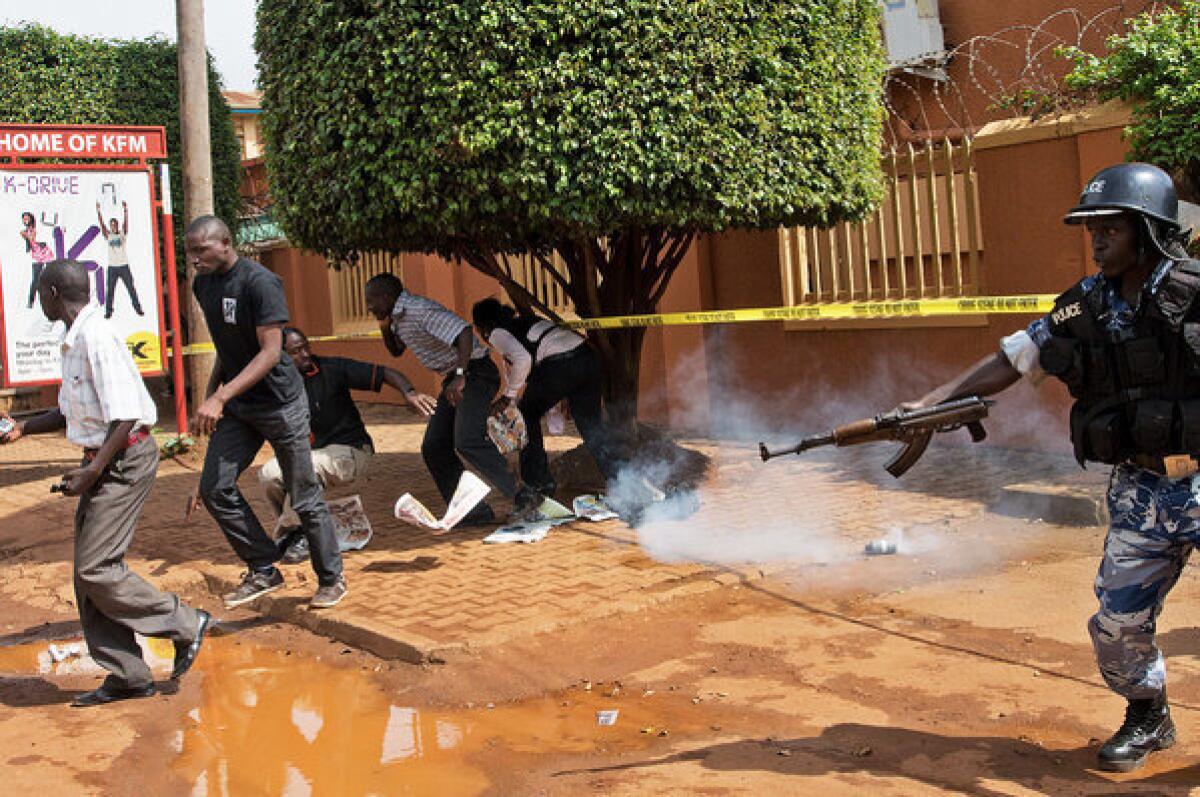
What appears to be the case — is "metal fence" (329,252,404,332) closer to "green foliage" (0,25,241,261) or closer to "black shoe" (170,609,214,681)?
"green foliage" (0,25,241,261)

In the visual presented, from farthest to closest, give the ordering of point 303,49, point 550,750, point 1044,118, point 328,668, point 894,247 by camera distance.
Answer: point 894,247 → point 1044,118 → point 303,49 → point 328,668 → point 550,750

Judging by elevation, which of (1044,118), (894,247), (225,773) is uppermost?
(1044,118)

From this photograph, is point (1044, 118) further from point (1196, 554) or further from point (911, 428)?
point (911, 428)

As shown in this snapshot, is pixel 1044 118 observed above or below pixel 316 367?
above

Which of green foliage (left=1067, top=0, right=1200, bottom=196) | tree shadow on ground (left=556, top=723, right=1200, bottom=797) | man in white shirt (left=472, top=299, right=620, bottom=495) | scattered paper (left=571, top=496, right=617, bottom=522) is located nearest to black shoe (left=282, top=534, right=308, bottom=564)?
man in white shirt (left=472, top=299, right=620, bottom=495)

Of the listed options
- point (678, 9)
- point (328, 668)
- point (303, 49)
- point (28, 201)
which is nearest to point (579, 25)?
point (678, 9)

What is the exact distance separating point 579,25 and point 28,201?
20.6 ft

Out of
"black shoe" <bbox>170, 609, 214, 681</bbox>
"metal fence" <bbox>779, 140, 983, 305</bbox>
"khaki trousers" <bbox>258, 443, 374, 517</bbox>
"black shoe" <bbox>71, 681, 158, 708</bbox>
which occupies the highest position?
"metal fence" <bbox>779, 140, 983, 305</bbox>

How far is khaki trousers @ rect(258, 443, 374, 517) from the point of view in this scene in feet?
23.5

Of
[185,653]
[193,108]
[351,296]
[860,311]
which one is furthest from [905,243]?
[351,296]

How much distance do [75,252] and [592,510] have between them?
231 inches

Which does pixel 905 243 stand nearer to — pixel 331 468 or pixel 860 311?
pixel 860 311

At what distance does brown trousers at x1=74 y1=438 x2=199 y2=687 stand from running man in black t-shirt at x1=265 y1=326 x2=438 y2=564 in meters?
2.18

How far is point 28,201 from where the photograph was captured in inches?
428
